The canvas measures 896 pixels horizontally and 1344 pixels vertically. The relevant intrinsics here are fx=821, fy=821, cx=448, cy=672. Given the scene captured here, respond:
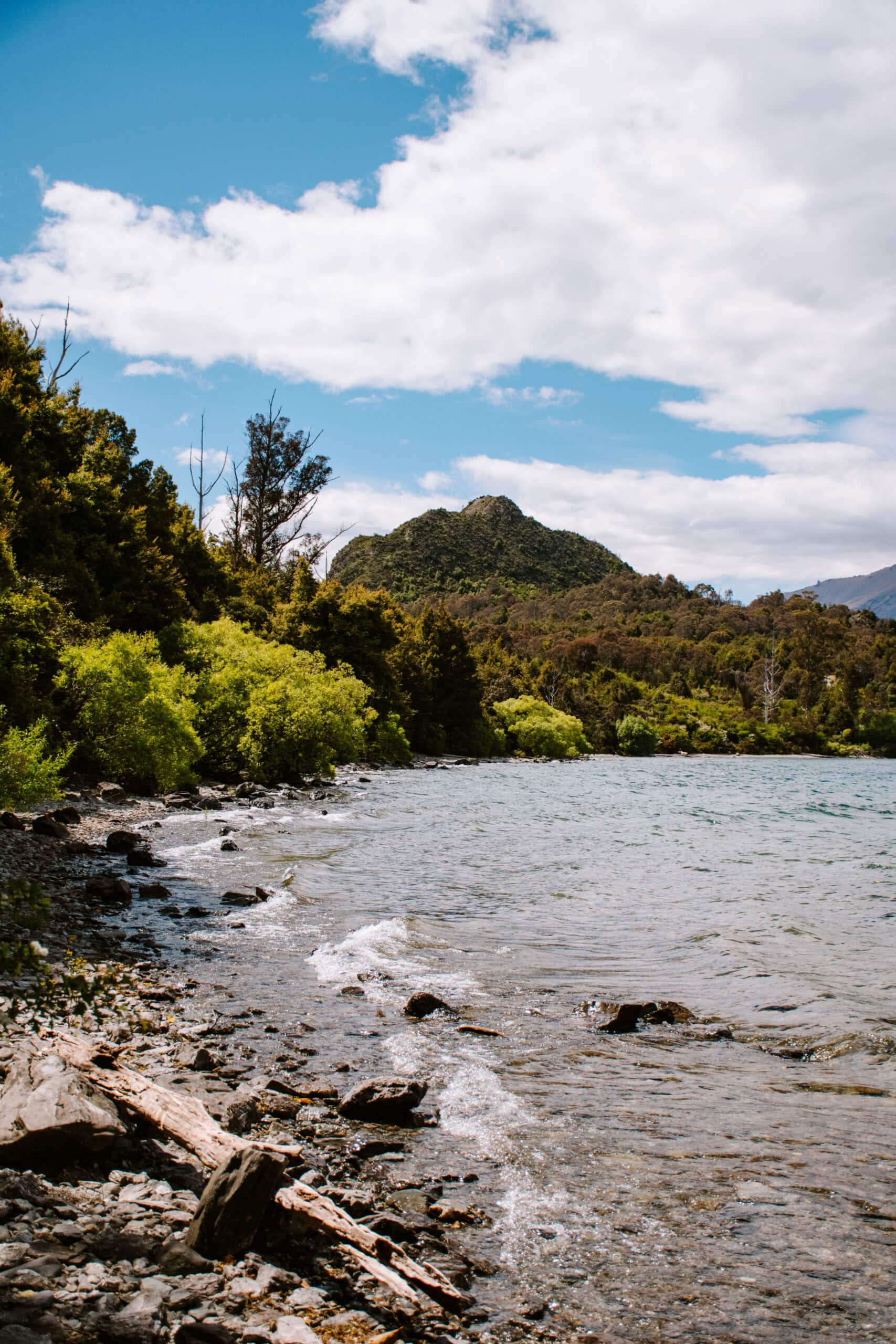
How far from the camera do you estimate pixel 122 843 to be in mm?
17219

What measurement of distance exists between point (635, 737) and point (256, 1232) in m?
112

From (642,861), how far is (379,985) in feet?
43.4

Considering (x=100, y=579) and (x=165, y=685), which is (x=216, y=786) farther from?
(x=100, y=579)

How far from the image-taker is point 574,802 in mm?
38688

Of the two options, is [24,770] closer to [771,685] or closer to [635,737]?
[635,737]

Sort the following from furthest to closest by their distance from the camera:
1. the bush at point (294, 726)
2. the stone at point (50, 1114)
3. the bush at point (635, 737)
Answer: the bush at point (635, 737)
the bush at point (294, 726)
the stone at point (50, 1114)

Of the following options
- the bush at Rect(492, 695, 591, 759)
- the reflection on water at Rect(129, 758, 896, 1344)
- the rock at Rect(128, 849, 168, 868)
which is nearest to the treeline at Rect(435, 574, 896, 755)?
the bush at Rect(492, 695, 591, 759)

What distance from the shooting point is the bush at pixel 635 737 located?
11269cm

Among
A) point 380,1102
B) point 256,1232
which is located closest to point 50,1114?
point 256,1232

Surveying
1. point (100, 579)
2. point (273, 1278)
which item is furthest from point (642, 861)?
point (100, 579)

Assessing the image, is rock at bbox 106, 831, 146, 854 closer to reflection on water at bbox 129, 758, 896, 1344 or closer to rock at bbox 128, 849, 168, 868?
rock at bbox 128, 849, 168, 868

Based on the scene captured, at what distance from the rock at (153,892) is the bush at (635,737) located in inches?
4065

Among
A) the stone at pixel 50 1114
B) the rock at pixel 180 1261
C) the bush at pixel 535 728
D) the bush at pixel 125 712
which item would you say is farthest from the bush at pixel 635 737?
the rock at pixel 180 1261

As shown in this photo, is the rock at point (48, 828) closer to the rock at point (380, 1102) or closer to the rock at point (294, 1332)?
the rock at point (380, 1102)
